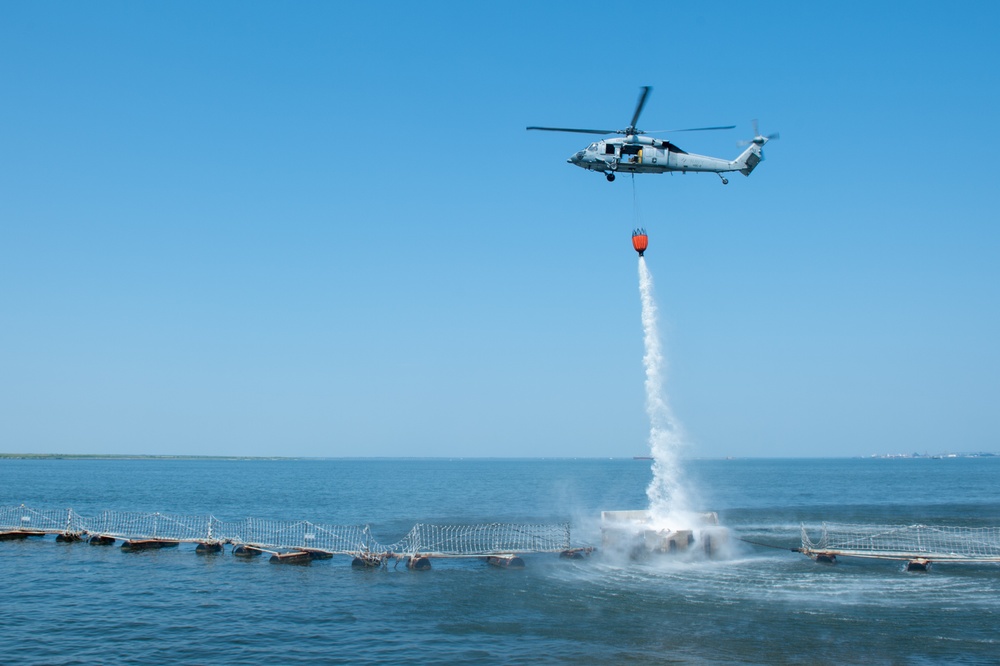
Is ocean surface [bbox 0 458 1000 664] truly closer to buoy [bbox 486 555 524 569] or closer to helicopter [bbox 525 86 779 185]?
buoy [bbox 486 555 524 569]

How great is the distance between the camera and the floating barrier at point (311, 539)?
4681cm

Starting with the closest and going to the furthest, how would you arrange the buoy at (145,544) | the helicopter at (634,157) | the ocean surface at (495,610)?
1. the ocean surface at (495,610)
2. the helicopter at (634,157)
3. the buoy at (145,544)

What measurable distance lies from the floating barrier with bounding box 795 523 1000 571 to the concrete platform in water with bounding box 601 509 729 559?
5.85 meters

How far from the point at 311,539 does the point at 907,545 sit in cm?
4080

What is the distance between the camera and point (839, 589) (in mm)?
38125

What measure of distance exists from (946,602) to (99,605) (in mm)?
39904

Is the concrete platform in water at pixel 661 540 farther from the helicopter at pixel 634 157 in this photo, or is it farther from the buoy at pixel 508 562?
the helicopter at pixel 634 157

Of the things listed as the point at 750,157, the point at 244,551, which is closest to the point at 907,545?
the point at 750,157

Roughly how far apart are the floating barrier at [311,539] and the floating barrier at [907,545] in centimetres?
1566

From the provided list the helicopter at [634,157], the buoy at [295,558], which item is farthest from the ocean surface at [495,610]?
the helicopter at [634,157]

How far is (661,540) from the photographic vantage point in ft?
158

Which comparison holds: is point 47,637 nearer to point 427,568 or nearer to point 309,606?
point 309,606

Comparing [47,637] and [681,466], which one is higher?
[681,466]

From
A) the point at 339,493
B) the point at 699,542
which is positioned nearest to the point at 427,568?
the point at 699,542
